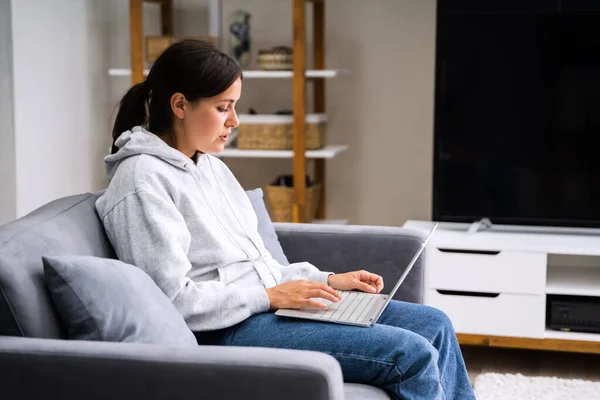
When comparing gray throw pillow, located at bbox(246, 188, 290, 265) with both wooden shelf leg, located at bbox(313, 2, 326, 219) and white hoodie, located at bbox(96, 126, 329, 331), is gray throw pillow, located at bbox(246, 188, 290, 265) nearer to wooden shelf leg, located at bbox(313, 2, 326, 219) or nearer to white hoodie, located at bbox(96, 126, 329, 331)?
white hoodie, located at bbox(96, 126, 329, 331)

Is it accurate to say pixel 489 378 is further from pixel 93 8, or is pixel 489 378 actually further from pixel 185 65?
pixel 93 8

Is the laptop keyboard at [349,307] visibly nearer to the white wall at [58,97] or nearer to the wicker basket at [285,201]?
the wicker basket at [285,201]

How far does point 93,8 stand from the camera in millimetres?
3959

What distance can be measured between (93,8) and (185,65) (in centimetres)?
232

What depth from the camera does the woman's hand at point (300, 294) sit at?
5.83 ft

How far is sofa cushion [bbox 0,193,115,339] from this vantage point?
146 centimetres

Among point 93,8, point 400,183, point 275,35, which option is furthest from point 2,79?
point 400,183

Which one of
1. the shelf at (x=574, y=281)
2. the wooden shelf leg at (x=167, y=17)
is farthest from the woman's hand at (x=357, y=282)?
the wooden shelf leg at (x=167, y=17)

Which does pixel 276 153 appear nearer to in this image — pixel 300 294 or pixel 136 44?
pixel 136 44

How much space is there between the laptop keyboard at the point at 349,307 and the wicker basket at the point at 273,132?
172 cm

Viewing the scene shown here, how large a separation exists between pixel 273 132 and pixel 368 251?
1344mm

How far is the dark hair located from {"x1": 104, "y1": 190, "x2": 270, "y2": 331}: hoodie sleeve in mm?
269

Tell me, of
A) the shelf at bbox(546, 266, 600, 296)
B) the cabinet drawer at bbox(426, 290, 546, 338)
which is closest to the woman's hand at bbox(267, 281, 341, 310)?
the cabinet drawer at bbox(426, 290, 546, 338)

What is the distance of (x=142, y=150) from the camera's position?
180 cm
